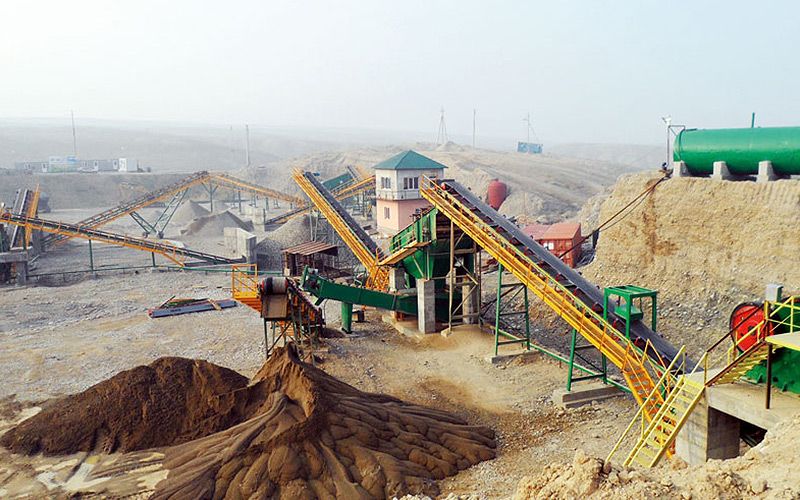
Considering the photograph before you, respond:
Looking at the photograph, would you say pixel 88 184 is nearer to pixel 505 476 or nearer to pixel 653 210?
pixel 653 210

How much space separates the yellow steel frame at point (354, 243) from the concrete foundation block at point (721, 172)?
11.9 metres

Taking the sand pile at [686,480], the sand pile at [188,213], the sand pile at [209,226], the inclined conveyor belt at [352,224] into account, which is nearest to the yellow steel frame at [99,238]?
the inclined conveyor belt at [352,224]

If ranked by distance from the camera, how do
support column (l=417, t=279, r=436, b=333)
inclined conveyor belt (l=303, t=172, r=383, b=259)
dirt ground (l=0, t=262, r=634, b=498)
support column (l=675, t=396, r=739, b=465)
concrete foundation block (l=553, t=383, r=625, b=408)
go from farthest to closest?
1. inclined conveyor belt (l=303, t=172, r=383, b=259)
2. support column (l=417, t=279, r=436, b=333)
3. concrete foundation block (l=553, t=383, r=625, b=408)
4. dirt ground (l=0, t=262, r=634, b=498)
5. support column (l=675, t=396, r=739, b=465)

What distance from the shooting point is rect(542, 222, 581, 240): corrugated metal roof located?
28750 millimetres

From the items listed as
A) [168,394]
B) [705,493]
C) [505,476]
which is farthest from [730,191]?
[168,394]

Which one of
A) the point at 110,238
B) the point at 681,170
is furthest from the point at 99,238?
the point at 681,170

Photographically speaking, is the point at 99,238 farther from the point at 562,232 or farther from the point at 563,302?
the point at 563,302

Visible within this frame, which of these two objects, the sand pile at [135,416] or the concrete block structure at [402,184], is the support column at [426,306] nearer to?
the sand pile at [135,416]

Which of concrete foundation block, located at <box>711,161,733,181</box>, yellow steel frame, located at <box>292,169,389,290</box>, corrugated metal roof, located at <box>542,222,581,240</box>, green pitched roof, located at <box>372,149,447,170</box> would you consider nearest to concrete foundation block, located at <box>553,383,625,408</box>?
concrete foundation block, located at <box>711,161,733,181</box>

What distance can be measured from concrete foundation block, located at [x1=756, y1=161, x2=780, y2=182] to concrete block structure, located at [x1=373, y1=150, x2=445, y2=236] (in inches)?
827

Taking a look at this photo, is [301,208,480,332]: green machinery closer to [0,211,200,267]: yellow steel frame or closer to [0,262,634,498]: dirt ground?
[0,262,634,498]: dirt ground

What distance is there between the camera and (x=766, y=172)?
59.1 ft

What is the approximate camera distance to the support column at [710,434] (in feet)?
31.9

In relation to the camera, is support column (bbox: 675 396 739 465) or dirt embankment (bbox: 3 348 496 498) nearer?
support column (bbox: 675 396 739 465)
